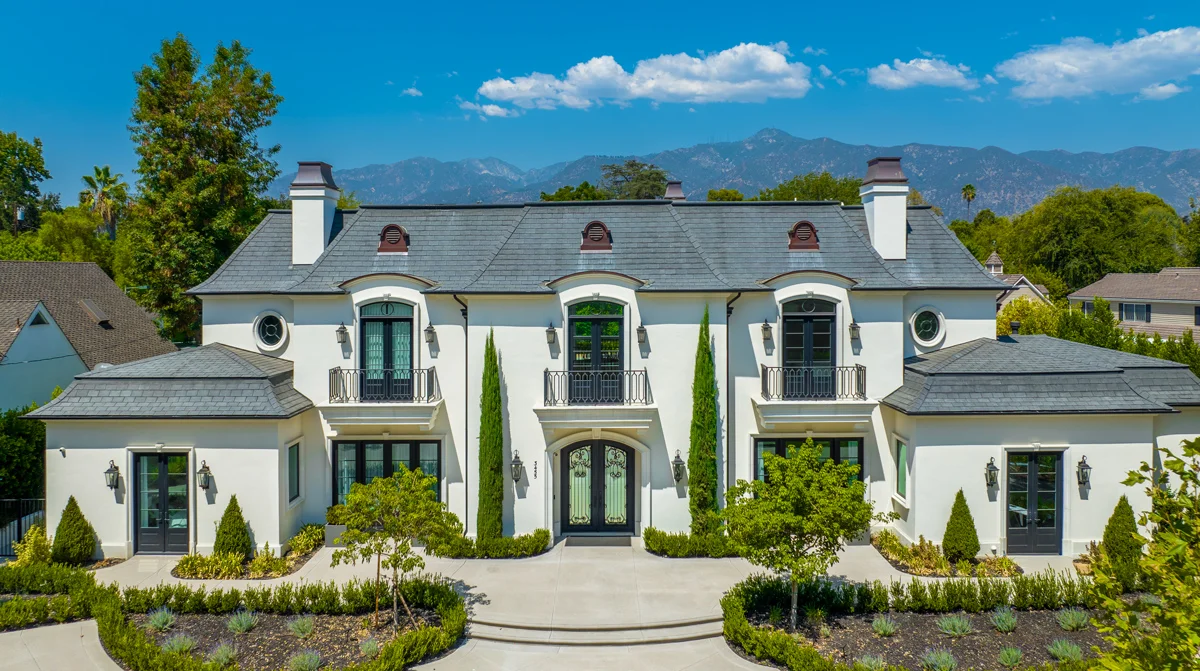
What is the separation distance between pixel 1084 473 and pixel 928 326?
487cm

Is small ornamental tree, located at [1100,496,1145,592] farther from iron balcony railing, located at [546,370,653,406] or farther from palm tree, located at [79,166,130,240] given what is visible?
palm tree, located at [79,166,130,240]

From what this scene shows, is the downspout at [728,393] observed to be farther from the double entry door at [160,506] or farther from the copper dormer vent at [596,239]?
the double entry door at [160,506]

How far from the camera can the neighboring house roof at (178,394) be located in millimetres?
15086

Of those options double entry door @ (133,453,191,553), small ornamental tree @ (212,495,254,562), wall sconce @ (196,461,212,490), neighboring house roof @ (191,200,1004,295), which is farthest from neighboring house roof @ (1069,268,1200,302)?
double entry door @ (133,453,191,553)

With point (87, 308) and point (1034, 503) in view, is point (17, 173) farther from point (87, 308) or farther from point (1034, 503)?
point (1034, 503)

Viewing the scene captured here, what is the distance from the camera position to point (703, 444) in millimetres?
15984

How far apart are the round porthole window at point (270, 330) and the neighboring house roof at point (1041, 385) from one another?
51.9ft

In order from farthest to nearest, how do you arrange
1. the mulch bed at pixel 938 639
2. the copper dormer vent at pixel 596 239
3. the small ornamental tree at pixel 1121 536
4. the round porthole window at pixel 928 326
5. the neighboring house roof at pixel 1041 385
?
the round porthole window at pixel 928 326
the copper dormer vent at pixel 596 239
the neighboring house roof at pixel 1041 385
the small ornamental tree at pixel 1121 536
the mulch bed at pixel 938 639

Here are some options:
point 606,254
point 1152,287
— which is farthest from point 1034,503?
point 1152,287

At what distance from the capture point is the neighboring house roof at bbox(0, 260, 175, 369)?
84.2ft

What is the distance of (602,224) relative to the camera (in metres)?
17.5

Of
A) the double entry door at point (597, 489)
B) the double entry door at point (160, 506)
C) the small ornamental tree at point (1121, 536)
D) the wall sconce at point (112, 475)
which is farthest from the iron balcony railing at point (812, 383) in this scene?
the wall sconce at point (112, 475)

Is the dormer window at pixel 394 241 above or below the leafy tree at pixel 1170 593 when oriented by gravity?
above

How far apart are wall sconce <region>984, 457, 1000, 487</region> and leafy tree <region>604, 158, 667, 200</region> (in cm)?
6309
